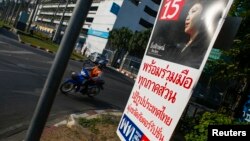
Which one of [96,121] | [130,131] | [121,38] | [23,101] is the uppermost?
[121,38]

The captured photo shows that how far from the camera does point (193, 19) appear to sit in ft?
8.72

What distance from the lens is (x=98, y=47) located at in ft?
212

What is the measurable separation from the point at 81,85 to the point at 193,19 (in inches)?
422

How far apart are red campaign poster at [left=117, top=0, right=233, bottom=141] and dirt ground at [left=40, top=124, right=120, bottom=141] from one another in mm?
4265

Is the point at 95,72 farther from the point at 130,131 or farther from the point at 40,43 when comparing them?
the point at 40,43

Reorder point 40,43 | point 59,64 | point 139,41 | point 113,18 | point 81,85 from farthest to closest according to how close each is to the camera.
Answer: point 113,18, point 139,41, point 40,43, point 81,85, point 59,64

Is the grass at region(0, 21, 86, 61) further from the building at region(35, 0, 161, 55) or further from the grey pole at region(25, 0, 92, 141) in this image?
the grey pole at region(25, 0, 92, 141)

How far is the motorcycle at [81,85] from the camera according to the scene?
1282 cm

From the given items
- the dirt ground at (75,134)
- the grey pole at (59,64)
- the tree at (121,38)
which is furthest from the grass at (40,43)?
the grey pole at (59,64)

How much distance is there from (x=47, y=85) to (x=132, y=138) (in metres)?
0.92

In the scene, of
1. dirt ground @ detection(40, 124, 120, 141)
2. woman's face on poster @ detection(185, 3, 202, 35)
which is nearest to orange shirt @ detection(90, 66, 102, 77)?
dirt ground @ detection(40, 124, 120, 141)

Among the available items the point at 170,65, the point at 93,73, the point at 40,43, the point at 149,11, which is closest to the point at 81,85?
the point at 93,73

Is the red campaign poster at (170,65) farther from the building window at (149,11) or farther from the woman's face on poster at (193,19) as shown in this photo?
the building window at (149,11)

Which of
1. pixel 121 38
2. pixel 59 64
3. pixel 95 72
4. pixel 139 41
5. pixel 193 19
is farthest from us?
pixel 121 38
